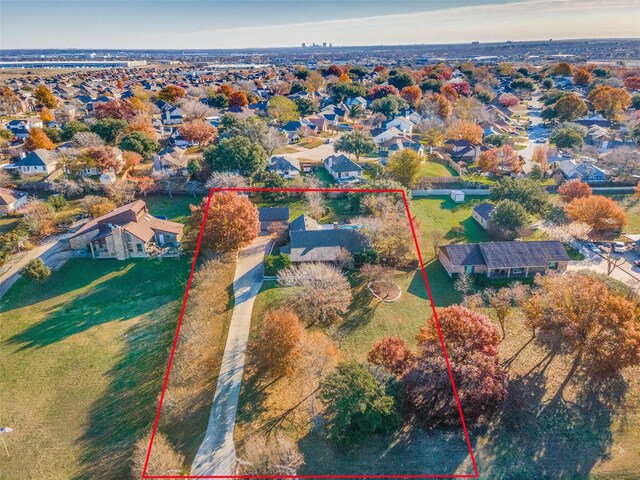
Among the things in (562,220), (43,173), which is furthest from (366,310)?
(43,173)

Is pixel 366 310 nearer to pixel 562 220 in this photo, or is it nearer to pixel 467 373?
pixel 467 373

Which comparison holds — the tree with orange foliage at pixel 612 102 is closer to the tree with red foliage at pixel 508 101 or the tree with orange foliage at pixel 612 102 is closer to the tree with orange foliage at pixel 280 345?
the tree with red foliage at pixel 508 101

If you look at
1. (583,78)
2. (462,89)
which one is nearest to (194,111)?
(462,89)

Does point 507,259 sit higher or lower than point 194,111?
lower

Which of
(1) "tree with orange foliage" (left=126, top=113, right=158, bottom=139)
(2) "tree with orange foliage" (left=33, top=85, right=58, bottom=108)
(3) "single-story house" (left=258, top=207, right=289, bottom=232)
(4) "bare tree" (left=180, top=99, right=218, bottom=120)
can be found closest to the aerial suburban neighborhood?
(3) "single-story house" (left=258, top=207, right=289, bottom=232)

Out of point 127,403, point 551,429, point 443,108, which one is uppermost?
point 443,108

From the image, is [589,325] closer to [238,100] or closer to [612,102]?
[612,102]
